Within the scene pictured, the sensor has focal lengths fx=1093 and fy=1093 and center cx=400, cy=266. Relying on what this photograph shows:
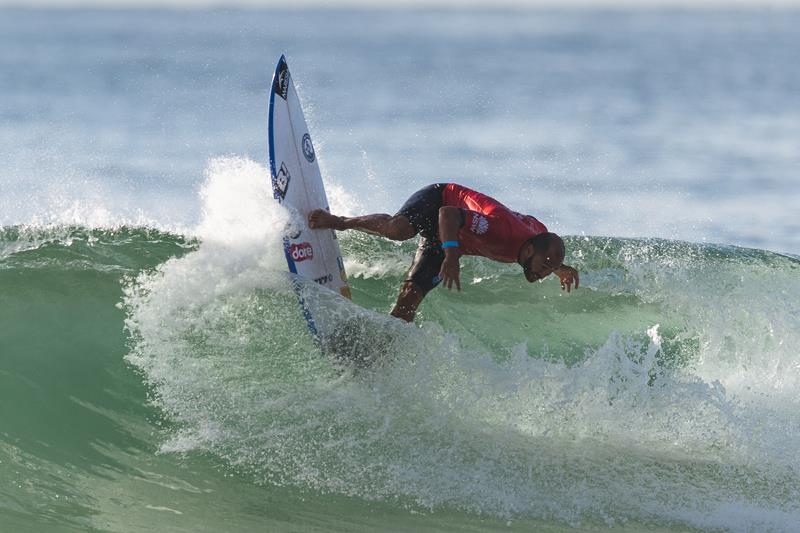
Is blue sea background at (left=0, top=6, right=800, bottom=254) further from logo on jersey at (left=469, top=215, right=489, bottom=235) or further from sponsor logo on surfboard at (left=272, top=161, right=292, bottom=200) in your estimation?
logo on jersey at (left=469, top=215, right=489, bottom=235)

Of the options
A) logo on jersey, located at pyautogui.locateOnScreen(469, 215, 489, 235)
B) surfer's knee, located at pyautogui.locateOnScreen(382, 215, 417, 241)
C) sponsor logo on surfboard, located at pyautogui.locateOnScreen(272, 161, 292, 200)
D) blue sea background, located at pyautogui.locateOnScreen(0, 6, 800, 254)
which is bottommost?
surfer's knee, located at pyautogui.locateOnScreen(382, 215, 417, 241)

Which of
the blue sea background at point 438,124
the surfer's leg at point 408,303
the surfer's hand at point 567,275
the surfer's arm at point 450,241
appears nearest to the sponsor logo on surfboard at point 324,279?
the surfer's leg at point 408,303

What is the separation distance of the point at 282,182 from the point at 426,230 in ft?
3.04

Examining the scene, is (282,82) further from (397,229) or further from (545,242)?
(545,242)

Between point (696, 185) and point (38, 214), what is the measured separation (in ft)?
45.5

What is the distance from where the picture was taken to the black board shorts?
6594 millimetres

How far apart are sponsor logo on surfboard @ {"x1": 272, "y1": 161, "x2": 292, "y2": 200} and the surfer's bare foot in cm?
26

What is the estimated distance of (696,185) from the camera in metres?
19.5

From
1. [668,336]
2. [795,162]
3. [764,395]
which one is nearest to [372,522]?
[764,395]

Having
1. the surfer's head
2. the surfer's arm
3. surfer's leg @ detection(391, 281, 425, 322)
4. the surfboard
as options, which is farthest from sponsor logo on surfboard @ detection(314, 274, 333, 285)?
the surfer's head

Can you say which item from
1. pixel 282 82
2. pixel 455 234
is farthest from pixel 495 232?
pixel 282 82

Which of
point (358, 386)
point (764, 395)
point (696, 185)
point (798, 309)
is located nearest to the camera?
point (358, 386)

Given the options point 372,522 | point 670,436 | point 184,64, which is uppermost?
point 184,64

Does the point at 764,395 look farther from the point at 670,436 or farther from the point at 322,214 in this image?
the point at 322,214
